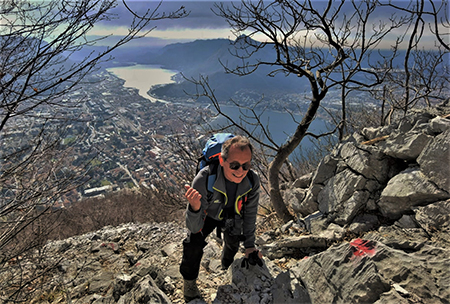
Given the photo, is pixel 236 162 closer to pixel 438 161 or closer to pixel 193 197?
pixel 193 197

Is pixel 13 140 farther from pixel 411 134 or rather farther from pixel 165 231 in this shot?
pixel 411 134

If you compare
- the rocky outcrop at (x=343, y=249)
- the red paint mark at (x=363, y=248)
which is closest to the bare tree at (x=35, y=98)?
the rocky outcrop at (x=343, y=249)

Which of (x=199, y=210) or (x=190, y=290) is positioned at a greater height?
(x=199, y=210)

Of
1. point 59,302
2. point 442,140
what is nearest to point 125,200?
point 59,302

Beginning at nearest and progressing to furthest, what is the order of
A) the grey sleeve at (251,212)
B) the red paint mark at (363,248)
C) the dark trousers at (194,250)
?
the red paint mark at (363,248), the dark trousers at (194,250), the grey sleeve at (251,212)

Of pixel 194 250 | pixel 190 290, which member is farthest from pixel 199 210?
pixel 190 290

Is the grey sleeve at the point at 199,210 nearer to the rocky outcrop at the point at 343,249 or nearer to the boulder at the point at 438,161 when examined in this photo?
the rocky outcrop at the point at 343,249

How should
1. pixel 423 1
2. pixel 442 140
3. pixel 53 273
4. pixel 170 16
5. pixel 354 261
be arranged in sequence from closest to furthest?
pixel 354 261
pixel 170 16
pixel 442 140
pixel 423 1
pixel 53 273
